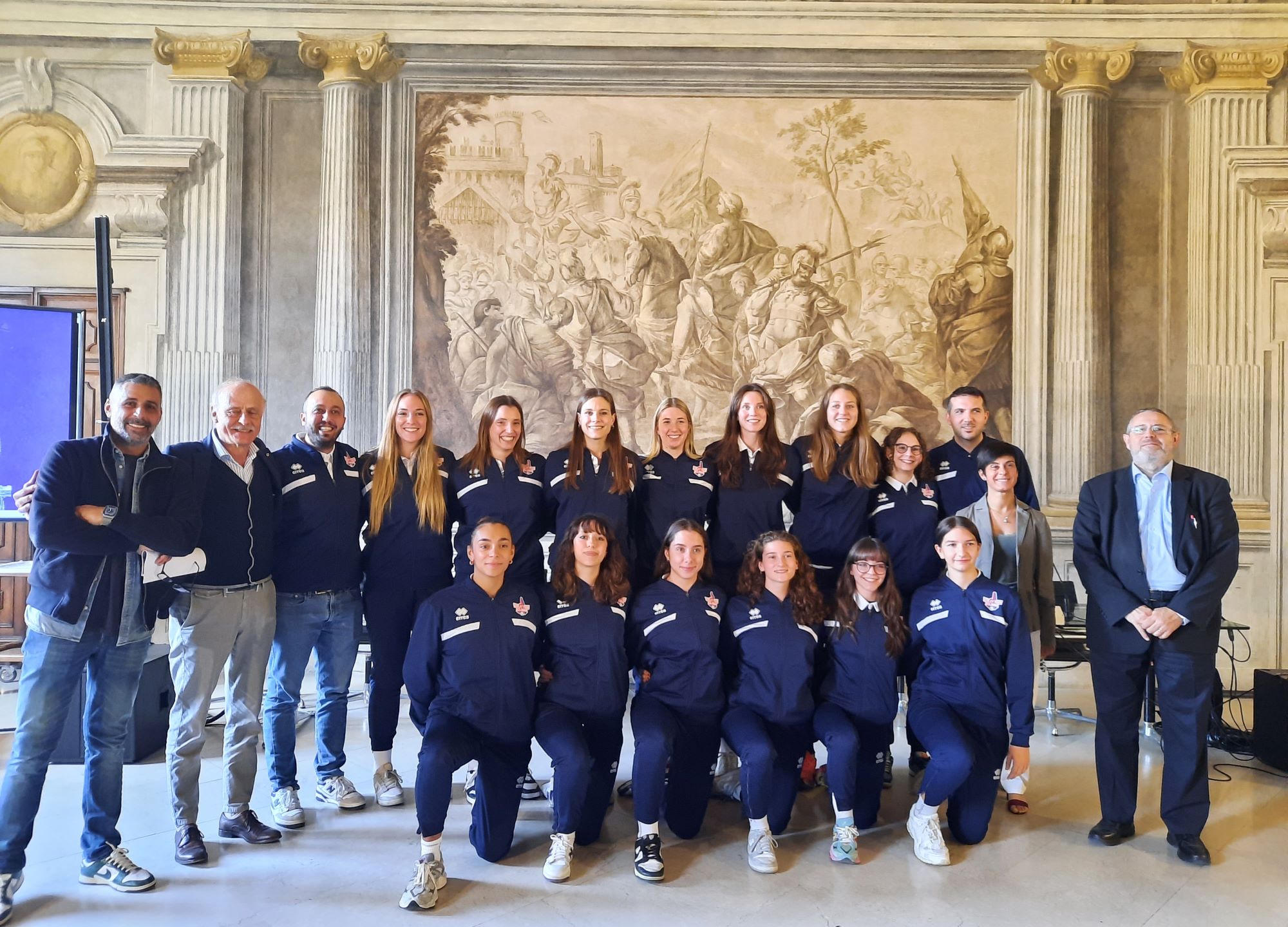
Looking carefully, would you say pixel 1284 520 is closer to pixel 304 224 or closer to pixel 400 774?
pixel 400 774

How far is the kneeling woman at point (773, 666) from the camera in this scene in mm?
3604

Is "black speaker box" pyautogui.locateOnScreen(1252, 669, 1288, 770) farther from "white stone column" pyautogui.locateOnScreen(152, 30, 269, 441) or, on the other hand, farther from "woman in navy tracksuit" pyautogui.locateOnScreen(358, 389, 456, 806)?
"white stone column" pyautogui.locateOnScreen(152, 30, 269, 441)

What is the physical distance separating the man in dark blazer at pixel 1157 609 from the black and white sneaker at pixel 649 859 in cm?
185

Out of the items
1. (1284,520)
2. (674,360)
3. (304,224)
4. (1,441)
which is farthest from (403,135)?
(1284,520)

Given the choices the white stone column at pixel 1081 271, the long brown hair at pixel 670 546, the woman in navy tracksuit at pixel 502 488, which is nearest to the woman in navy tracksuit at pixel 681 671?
the long brown hair at pixel 670 546

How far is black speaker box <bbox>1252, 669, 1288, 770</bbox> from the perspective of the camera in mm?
4695

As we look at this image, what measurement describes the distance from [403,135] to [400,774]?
4854mm

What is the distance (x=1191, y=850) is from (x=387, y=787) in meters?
3.33

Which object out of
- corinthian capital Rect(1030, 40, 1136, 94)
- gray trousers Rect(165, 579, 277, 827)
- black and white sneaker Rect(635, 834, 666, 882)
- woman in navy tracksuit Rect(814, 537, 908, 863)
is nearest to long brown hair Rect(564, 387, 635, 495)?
woman in navy tracksuit Rect(814, 537, 908, 863)

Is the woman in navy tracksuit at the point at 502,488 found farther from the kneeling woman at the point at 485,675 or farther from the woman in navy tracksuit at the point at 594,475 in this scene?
the kneeling woman at the point at 485,675

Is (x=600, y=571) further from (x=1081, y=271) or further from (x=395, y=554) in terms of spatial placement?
(x=1081, y=271)

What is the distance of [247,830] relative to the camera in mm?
3580

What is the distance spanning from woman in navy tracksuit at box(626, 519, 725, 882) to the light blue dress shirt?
1.80m

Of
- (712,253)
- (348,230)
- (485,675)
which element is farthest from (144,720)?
(712,253)
